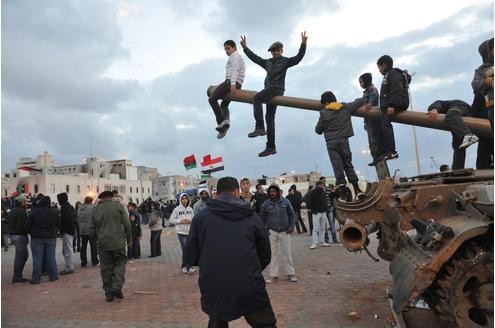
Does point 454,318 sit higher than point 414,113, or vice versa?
point 414,113

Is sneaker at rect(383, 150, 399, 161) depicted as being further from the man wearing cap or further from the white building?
the white building

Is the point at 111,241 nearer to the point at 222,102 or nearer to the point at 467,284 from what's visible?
the point at 222,102

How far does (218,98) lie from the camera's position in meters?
6.14

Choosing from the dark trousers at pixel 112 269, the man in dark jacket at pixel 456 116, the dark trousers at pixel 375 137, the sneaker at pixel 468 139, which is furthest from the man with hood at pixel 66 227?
the sneaker at pixel 468 139

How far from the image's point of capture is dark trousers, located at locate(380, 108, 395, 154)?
18.8 feet

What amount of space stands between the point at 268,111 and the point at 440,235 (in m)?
3.32

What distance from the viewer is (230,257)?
387cm

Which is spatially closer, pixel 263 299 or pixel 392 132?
pixel 263 299

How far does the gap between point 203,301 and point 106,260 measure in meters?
4.83

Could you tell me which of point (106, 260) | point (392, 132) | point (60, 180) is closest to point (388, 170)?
point (392, 132)

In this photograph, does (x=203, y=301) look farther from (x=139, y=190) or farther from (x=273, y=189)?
(x=139, y=190)

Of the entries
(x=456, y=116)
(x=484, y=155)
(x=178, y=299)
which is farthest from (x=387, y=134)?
(x=178, y=299)

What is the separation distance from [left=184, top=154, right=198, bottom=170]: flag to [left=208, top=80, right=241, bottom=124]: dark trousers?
21.2 meters

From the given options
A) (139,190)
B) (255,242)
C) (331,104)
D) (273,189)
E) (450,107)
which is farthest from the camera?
(139,190)
